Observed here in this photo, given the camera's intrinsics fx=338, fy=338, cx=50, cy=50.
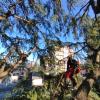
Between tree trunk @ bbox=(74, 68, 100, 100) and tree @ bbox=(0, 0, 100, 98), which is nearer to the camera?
tree @ bbox=(0, 0, 100, 98)

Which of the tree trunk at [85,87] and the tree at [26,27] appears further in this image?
the tree trunk at [85,87]

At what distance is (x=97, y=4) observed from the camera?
7105 mm

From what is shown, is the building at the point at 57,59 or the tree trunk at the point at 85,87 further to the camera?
the tree trunk at the point at 85,87

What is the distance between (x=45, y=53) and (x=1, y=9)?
1.07 metres

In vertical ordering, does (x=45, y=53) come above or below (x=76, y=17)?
below

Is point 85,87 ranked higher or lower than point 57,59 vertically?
lower

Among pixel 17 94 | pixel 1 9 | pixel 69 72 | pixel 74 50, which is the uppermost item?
pixel 1 9

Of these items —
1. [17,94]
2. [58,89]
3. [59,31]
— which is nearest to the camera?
[59,31]

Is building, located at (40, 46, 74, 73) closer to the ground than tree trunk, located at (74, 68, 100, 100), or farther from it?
farther from it

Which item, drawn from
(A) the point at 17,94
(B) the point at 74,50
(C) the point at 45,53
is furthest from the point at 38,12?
(A) the point at 17,94

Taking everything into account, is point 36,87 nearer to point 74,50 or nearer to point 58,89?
point 58,89

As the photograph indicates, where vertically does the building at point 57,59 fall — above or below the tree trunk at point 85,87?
above

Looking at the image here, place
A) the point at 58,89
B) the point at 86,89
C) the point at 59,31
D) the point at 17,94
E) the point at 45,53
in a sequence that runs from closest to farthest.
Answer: the point at 45,53 → the point at 59,31 → the point at 58,89 → the point at 86,89 → the point at 17,94

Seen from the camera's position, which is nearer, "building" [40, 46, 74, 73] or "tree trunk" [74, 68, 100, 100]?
"building" [40, 46, 74, 73]
